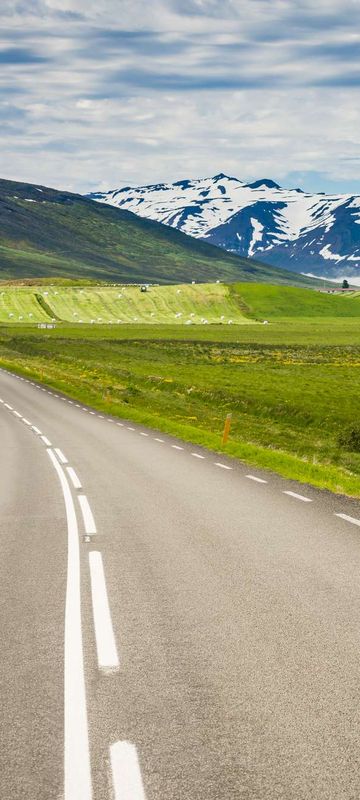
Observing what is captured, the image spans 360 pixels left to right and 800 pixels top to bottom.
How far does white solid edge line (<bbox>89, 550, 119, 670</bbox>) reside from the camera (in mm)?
8188

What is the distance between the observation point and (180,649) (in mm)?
8398

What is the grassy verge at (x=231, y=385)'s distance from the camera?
3158cm

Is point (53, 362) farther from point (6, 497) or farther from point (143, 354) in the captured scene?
point (6, 497)

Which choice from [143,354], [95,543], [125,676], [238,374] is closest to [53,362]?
[143,354]

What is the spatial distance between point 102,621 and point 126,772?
11.6 feet

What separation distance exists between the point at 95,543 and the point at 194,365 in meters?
70.0

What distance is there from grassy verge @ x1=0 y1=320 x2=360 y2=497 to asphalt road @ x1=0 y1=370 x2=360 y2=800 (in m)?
5.88

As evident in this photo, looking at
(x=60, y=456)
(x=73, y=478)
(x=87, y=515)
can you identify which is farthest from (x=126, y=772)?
(x=60, y=456)

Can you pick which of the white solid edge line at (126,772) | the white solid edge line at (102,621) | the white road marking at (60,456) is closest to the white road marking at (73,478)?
the white road marking at (60,456)

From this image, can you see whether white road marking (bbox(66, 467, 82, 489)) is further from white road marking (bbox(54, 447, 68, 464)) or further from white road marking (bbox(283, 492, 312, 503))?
white road marking (bbox(283, 492, 312, 503))

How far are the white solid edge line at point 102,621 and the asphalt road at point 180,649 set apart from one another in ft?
0.08

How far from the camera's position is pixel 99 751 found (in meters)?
6.27

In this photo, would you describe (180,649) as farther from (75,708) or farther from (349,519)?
(349,519)

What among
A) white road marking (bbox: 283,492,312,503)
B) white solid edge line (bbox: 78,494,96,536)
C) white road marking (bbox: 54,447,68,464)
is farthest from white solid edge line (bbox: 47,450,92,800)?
white road marking (bbox: 54,447,68,464)
